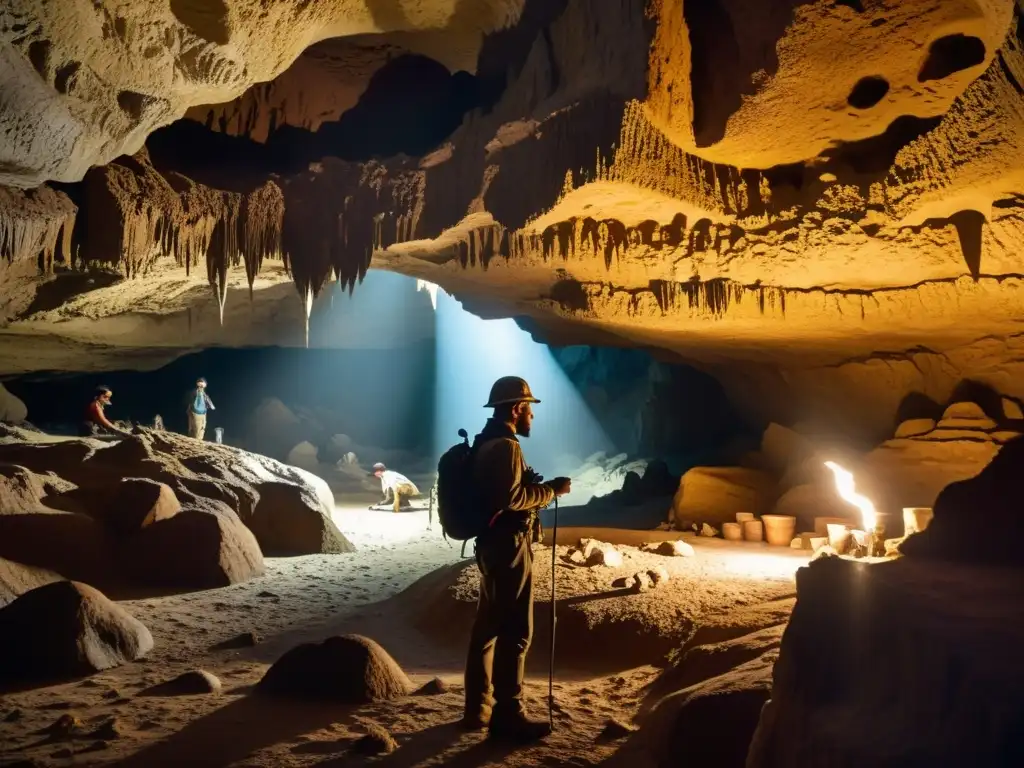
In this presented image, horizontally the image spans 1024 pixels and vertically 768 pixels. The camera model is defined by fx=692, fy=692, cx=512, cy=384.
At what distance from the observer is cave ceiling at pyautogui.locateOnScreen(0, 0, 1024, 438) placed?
216 inches

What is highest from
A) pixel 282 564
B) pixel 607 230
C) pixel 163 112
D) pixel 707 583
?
pixel 163 112

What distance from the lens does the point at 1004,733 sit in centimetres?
137

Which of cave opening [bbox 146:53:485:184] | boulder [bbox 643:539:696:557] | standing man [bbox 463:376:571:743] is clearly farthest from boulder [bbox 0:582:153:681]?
cave opening [bbox 146:53:485:184]

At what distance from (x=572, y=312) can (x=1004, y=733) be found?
9.84 meters

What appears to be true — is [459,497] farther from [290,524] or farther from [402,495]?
[402,495]

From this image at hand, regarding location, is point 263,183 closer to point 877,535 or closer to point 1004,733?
point 877,535

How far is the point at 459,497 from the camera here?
3.67m

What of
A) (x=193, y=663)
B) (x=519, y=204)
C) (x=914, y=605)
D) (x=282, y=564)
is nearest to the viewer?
(x=914, y=605)

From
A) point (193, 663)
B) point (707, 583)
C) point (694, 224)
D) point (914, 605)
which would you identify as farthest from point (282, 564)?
point (914, 605)

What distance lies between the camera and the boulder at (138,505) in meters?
7.50

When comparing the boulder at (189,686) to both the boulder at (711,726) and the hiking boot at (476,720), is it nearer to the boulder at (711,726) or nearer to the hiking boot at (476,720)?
the hiking boot at (476,720)

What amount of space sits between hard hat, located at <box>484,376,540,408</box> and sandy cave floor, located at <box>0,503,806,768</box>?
175cm

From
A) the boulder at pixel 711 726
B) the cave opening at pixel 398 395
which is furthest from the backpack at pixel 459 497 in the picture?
the cave opening at pixel 398 395

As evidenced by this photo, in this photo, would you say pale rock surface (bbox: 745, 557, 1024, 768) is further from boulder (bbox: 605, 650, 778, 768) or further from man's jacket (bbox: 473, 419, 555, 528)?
man's jacket (bbox: 473, 419, 555, 528)
